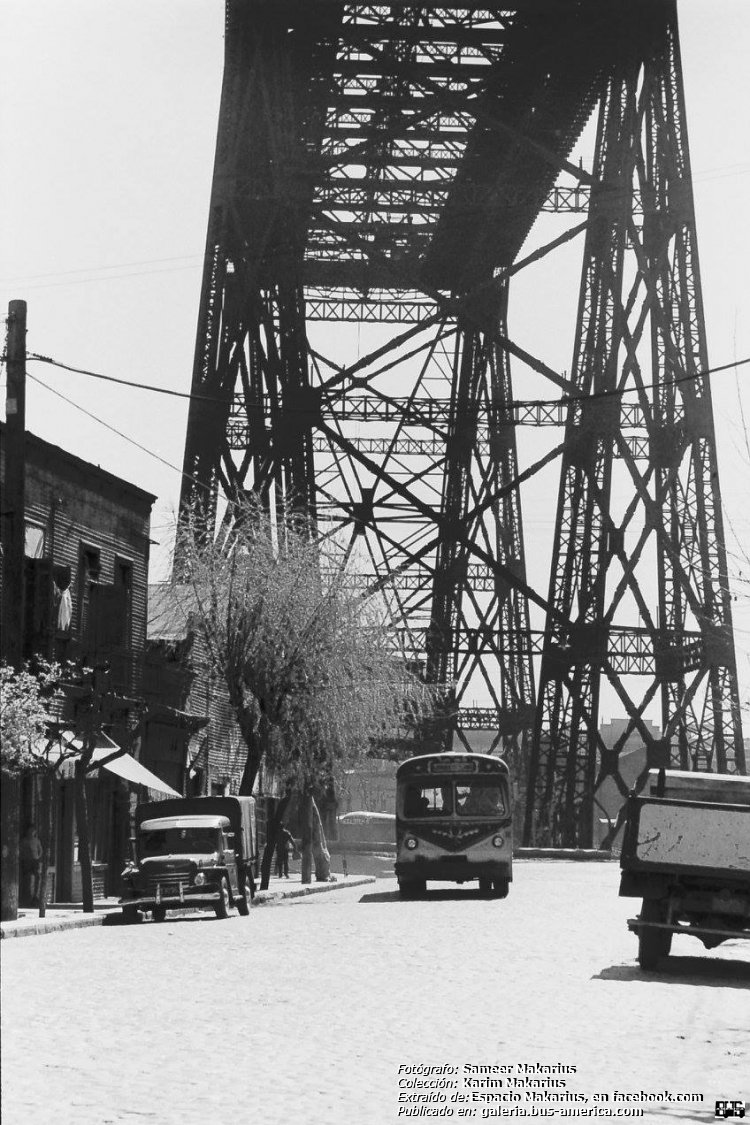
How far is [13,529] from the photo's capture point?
22.7 m

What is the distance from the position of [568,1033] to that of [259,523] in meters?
27.8

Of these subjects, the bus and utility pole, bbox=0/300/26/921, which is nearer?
utility pole, bbox=0/300/26/921

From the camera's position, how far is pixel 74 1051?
9742 mm

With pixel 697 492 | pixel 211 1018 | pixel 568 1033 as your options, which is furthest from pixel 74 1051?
pixel 697 492

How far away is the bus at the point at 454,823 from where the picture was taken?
106 ft

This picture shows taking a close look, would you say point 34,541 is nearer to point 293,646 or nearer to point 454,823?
point 293,646

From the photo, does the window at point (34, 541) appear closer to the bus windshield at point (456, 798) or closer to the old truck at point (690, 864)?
the bus windshield at point (456, 798)

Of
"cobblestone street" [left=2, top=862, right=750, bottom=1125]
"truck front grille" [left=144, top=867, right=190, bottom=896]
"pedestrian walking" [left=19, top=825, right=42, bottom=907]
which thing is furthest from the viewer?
"pedestrian walking" [left=19, top=825, right=42, bottom=907]

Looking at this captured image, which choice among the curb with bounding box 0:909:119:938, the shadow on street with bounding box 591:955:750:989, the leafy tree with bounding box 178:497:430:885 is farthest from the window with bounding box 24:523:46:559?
the shadow on street with bounding box 591:955:750:989

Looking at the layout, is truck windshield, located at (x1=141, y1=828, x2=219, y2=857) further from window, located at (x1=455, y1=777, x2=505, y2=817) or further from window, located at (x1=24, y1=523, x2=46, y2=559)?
window, located at (x1=455, y1=777, x2=505, y2=817)

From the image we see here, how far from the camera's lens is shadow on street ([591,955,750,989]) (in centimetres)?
1568

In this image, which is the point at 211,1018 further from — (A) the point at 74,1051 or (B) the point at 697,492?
(B) the point at 697,492

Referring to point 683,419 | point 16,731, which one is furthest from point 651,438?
point 16,731

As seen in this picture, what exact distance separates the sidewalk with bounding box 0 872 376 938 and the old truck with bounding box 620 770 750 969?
23.4ft
